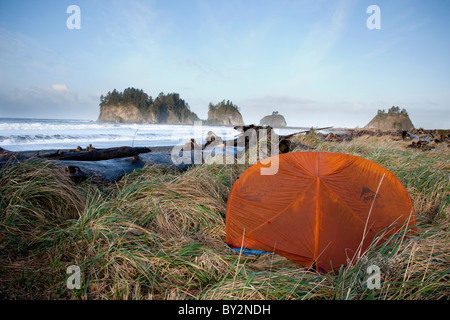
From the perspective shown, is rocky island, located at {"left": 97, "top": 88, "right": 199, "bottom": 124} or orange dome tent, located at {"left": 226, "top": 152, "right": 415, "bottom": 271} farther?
rocky island, located at {"left": 97, "top": 88, "right": 199, "bottom": 124}

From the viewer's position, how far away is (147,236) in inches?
96.0

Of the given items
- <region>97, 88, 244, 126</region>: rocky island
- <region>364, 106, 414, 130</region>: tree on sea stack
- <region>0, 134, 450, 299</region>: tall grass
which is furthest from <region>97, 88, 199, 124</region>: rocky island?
<region>0, 134, 450, 299</region>: tall grass

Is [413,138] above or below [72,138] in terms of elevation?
below

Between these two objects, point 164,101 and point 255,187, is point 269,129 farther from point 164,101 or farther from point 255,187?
point 164,101

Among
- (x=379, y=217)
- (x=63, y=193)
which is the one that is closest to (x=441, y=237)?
(x=379, y=217)

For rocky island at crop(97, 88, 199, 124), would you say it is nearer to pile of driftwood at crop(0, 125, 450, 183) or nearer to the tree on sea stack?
the tree on sea stack

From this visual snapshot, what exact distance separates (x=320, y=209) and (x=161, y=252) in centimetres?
161

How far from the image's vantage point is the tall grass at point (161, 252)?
68.9 inches

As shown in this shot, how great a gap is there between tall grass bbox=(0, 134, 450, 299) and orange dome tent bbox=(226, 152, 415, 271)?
170 mm

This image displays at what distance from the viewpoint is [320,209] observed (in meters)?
2.38

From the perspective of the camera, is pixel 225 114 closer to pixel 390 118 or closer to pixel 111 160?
pixel 390 118

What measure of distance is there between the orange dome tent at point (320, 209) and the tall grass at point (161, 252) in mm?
170

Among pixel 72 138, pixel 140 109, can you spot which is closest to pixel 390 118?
pixel 72 138

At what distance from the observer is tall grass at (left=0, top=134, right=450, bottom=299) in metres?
1.75
